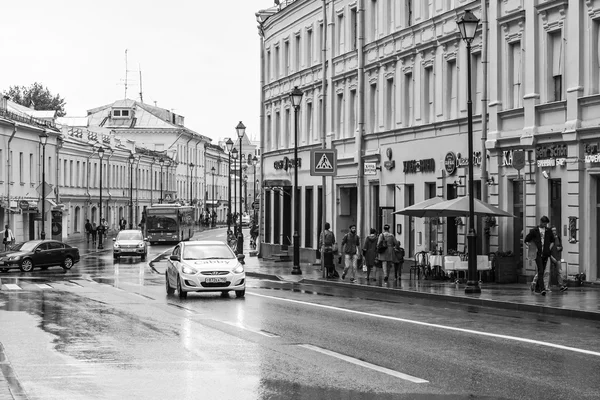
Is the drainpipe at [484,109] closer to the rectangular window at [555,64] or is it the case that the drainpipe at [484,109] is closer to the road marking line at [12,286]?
the rectangular window at [555,64]

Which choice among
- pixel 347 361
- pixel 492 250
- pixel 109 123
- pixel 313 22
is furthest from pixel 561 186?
pixel 109 123

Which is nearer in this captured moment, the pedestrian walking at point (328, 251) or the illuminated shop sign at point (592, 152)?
the illuminated shop sign at point (592, 152)

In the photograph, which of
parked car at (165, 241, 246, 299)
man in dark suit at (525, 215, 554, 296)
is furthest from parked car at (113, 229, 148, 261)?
man in dark suit at (525, 215, 554, 296)

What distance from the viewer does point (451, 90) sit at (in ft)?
116

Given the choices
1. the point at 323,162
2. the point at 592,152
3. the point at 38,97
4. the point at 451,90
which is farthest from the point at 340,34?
the point at 38,97

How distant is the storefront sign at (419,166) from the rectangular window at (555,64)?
803 cm

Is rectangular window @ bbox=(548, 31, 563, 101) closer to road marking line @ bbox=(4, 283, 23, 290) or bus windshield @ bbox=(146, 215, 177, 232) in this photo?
road marking line @ bbox=(4, 283, 23, 290)

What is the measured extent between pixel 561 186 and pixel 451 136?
705 centimetres

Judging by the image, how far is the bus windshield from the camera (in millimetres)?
80875

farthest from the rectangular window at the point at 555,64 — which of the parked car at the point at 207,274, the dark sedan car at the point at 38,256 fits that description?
the dark sedan car at the point at 38,256

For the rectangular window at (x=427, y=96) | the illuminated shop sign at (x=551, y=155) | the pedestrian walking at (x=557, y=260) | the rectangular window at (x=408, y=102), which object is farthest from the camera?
the rectangular window at (x=408, y=102)

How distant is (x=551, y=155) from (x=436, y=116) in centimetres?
812

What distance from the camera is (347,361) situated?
44.4ft

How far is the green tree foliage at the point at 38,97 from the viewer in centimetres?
12450
